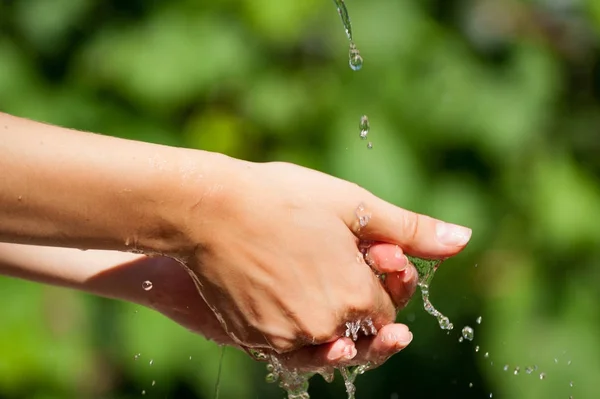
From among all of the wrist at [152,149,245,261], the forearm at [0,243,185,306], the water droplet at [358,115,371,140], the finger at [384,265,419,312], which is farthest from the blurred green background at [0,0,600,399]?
the wrist at [152,149,245,261]

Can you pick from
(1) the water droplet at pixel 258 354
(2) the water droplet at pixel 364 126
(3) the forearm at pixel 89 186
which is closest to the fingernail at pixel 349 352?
(1) the water droplet at pixel 258 354

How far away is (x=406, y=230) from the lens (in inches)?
40.1

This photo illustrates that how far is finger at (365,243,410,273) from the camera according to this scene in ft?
Result: 3.32

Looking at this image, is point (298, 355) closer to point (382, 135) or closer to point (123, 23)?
point (382, 135)

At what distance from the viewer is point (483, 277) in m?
1.82

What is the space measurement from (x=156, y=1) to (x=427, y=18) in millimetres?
503

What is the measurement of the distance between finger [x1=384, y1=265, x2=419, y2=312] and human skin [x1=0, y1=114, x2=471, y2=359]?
0.02 meters

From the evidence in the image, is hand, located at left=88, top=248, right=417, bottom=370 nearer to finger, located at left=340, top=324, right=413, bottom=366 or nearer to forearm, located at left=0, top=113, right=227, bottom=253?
finger, located at left=340, top=324, right=413, bottom=366

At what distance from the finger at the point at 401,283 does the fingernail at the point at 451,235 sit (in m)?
0.05

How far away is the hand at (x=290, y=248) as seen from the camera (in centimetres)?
95

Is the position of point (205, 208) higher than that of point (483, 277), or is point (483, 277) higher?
point (205, 208)

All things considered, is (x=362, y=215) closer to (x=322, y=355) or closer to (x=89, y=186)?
(x=322, y=355)

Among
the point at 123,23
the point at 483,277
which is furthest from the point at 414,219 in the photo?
the point at 123,23

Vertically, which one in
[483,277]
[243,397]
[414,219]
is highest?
[414,219]
